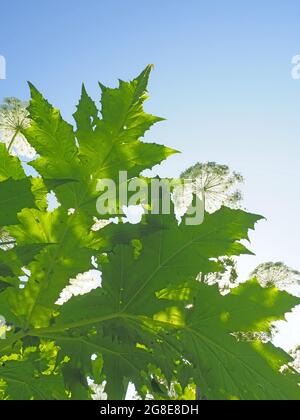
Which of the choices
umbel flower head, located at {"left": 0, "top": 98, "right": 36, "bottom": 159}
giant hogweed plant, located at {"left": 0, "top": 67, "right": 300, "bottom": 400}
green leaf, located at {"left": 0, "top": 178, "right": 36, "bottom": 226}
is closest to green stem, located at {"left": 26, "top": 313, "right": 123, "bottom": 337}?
giant hogweed plant, located at {"left": 0, "top": 67, "right": 300, "bottom": 400}

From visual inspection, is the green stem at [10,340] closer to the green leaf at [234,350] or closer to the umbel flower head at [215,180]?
the green leaf at [234,350]

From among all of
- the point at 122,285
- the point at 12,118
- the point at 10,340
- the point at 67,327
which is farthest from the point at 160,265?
the point at 12,118

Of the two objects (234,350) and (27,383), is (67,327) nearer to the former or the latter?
(27,383)

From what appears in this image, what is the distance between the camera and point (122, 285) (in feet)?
4.90

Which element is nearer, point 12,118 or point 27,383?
Answer: point 27,383

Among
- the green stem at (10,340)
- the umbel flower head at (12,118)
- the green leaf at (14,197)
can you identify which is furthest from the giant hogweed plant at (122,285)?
the umbel flower head at (12,118)

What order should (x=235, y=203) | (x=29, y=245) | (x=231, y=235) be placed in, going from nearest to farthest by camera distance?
Answer: (x=29, y=245) < (x=231, y=235) < (x=235, y=203)

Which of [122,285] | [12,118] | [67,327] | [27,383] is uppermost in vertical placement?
[12,118]

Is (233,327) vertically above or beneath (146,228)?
beneath

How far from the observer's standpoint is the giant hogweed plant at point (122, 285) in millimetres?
1442

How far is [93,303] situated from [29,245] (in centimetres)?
24

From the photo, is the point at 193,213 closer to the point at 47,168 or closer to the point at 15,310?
the point at 47,168
